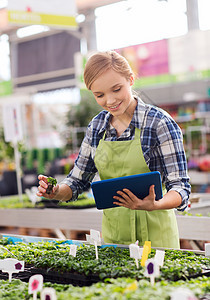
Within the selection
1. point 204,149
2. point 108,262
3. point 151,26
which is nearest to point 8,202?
point 108,262

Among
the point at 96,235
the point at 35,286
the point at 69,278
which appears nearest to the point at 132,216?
the point at 96,235

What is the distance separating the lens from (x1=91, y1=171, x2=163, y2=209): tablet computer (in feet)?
5.52

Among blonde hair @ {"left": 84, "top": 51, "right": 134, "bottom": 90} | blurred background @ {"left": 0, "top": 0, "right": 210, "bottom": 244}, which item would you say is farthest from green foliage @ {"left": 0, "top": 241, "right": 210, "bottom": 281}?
blurred background @ {"left": 0, "top": 0, "right": 210, "bottom": 244}

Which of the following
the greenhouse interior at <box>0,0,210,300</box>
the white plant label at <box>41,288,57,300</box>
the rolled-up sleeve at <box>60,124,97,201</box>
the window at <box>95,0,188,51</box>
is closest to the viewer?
the white plant label at <box>41,288,57,300</box>

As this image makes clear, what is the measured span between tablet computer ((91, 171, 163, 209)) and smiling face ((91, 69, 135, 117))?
0.43 meters

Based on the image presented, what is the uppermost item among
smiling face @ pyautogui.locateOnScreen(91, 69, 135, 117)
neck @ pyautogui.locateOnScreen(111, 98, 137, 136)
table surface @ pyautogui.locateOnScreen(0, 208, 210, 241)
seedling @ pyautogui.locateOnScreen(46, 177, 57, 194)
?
smiling face @ pyautogui.locateOnScreen(91, 69, 135, 117)

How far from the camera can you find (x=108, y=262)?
5.59 feet

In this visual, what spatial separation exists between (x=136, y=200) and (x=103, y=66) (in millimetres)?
647

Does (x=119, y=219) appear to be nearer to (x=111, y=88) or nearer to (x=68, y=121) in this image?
(x=111, y=88)

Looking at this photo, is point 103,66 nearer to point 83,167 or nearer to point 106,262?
point 83,167

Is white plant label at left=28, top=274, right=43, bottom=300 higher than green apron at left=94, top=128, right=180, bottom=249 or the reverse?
the reverse

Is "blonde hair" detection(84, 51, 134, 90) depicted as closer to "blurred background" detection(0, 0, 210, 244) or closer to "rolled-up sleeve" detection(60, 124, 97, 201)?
"blurred background" detection(0, 0, 210, 244)

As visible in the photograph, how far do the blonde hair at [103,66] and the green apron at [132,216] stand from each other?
282 mm

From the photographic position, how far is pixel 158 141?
205 centimetres
